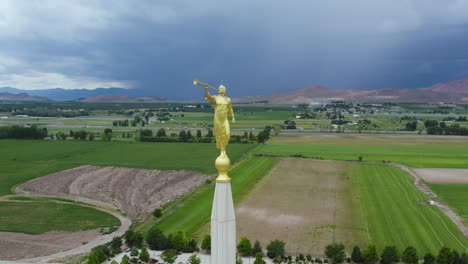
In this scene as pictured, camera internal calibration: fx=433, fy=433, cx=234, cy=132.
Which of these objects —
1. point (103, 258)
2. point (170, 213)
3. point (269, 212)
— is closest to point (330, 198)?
point (269, 212)

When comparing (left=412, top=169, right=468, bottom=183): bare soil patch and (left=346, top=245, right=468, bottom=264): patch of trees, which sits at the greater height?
(left=412, top=169, right=468, bottom=183): bare soil patch

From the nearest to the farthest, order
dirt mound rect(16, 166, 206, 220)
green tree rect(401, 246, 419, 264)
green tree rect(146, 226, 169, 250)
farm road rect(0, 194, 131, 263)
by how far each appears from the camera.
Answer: green tree rect(401, 246, 419, 264) < farm road rect(0, 194, 131, 263) < green tree rect(146, 226, 169, 250) < dirt mound rect(16, 166, 206, 220)

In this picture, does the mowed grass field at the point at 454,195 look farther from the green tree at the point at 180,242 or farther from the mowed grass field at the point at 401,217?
the green tree at the point at 180,242

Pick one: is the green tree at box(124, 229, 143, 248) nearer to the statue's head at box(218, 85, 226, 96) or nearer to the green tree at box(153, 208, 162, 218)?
the green tree at box(153, 208, 162, 218)

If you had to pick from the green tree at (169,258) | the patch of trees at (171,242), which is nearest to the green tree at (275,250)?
the patch of trees at (171,242)

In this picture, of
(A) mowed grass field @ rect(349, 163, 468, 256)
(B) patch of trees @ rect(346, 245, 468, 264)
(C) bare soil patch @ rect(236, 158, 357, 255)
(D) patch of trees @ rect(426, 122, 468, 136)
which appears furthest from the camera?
(D) patch of trees @ rect(426, 122, 468, 136)

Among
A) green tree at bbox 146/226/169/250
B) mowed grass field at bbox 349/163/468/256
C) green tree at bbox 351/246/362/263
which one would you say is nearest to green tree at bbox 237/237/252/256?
green tree at bbox 146/226/169/250

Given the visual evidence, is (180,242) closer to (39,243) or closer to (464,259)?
(39,243)
